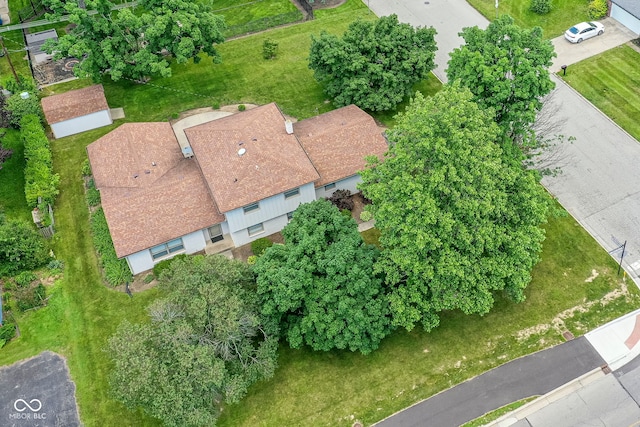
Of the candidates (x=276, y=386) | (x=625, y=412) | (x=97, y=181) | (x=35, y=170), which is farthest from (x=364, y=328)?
(x=35, y=170)

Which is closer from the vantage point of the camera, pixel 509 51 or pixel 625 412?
pixel 625 412

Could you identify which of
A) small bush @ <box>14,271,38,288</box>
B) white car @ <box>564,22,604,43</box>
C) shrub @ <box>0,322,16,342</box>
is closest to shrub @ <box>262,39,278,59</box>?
white car @ <box>564,22,604,43</box>

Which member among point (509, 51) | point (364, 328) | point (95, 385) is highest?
point (509, 51)

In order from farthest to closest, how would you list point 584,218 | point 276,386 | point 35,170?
point 35,170 → point 584,218 → point 276,386

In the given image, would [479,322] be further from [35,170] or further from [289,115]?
[35,170]

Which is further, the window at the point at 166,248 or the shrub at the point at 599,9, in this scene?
the shrub at the point at 599,9

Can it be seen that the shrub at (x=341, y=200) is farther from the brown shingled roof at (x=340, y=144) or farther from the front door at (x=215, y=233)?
the front door at (x=215, y=233)

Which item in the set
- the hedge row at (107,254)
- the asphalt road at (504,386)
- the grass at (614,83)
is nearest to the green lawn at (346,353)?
the asphalt road at (504,386)
